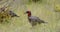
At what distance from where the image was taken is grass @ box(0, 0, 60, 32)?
90.5 inches

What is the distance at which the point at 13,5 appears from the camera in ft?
9.71

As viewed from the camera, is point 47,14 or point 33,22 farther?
point 47,14

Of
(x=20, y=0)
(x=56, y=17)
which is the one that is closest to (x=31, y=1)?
(x=20, y=0)

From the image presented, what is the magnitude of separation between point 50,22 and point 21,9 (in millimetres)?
646

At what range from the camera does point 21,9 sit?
9.31 ft

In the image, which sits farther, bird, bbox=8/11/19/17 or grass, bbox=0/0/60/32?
bird, bbox=8/11/19/17

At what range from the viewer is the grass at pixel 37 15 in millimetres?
2298

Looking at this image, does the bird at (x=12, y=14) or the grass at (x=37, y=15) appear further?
the bird at (x=12, y=14)

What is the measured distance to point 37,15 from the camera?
264 cm

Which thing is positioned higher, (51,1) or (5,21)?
(51,1)

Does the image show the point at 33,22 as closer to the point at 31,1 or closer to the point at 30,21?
the point at 30,21

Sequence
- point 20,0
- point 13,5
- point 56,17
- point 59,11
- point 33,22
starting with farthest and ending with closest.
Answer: point 20,0 < point 13,5 < point 59,11 < point 56,17 < point 33,22

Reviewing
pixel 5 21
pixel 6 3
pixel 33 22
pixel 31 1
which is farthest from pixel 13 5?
pixel 33 22

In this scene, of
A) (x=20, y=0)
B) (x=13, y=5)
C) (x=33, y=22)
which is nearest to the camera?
(x=33, y=22)
